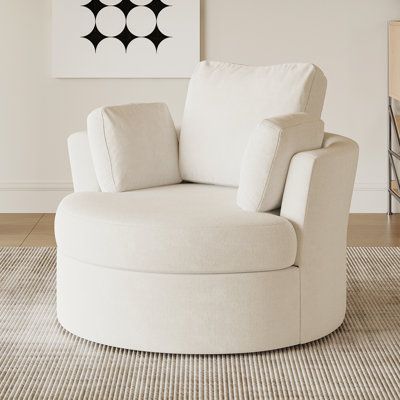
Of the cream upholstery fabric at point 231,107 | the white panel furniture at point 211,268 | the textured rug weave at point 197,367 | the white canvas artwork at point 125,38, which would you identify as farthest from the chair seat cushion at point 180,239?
the white canvas artwork at point 125,38

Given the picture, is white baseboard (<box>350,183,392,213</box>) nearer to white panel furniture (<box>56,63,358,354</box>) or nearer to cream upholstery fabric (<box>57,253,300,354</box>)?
white panel furniture (<box>56,63,358,354</box>)

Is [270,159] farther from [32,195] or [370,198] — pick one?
[32,195]

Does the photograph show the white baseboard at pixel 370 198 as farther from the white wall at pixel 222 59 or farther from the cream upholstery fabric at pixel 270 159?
the cream upholstery fabric at pixel 270 159

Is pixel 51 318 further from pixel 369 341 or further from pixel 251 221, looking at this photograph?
pixel 369 341

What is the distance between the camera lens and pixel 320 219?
9.71ft

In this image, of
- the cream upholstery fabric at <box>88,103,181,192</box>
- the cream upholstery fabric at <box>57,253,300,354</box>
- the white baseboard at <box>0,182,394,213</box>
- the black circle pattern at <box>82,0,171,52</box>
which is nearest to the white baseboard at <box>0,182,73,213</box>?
the white baseboard at <box>0,182,394,213</box>

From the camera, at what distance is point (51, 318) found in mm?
3301

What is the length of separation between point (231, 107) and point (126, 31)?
190 centimetres

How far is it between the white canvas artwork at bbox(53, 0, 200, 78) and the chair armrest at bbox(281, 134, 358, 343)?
226 centimetres

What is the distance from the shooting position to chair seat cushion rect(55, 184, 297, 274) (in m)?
2.79

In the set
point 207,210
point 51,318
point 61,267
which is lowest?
point 51,318

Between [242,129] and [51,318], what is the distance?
1017mm

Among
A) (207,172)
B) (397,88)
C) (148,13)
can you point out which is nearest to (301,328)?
(207,172)

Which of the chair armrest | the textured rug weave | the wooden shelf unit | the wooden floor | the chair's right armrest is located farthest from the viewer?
the wooden shelf unit
